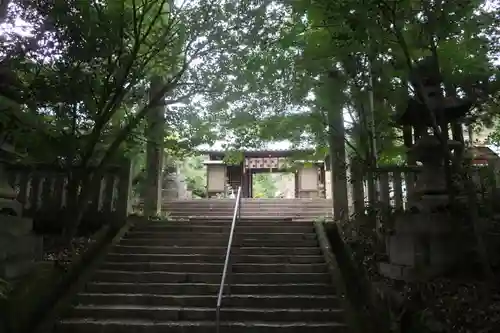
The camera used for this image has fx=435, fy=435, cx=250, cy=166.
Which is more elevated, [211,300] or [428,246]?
[428,246]

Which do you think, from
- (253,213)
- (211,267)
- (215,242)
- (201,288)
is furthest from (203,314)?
(253,213)

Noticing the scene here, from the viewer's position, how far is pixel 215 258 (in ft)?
25.1

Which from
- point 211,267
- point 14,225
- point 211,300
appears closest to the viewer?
point 14,225

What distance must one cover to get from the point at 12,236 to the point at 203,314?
2646 mm

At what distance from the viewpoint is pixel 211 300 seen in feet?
20.9

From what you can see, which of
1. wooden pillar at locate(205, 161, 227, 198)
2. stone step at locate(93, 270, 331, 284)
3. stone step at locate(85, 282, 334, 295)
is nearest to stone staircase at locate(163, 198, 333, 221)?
wooden pillar at locate(205, 161, 227, 198)

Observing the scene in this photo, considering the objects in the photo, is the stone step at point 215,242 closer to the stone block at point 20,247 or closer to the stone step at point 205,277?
the stone step at point 205,277

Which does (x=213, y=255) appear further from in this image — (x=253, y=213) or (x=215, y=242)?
(x=253, y=213)

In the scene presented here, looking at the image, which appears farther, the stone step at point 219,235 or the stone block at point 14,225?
the stone step at point 219,235

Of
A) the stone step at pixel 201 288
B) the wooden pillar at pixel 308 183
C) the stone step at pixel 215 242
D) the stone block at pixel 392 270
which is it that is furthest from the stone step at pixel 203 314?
the wooden pillar at pixel 308 183

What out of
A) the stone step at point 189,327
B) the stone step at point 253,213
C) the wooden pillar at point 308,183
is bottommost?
the stone step at point 189,327

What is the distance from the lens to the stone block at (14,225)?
513cm

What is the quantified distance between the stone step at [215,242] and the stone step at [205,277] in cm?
121

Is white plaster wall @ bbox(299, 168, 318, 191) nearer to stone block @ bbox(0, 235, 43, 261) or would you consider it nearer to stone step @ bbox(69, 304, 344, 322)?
stone step @ bbox(69, 304, 344, 322)
